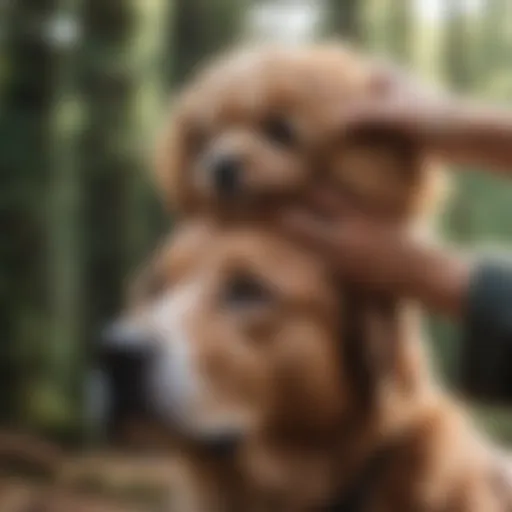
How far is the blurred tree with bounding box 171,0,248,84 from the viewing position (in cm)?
124

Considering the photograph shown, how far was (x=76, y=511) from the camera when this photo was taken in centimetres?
126

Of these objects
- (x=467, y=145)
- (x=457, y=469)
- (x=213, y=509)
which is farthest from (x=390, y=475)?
(x=467, y=145)

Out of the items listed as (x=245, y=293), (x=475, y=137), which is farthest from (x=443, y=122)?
(x=245, y=293)

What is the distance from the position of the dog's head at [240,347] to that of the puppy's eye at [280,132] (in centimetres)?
9

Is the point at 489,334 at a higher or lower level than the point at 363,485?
higher

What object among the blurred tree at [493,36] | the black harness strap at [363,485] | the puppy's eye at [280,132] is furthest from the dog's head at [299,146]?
the black harness strap at [363,485]

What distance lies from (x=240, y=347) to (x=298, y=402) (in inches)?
3.0

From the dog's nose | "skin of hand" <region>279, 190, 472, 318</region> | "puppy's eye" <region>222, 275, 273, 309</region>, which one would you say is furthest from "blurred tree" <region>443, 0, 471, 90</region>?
the dog's nose

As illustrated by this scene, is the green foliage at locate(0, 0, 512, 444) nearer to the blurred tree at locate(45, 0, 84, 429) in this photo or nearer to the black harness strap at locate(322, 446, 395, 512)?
the blurred tree at locate(45, 0, 84, 429)

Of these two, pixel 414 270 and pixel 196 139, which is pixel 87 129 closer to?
pixel 196 139

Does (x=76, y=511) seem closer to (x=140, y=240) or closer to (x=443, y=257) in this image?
(x=140, y=240)

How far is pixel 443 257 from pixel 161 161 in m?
0.29

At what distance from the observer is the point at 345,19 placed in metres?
1.24

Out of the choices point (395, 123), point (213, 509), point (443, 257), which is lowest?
point (213, 509)
